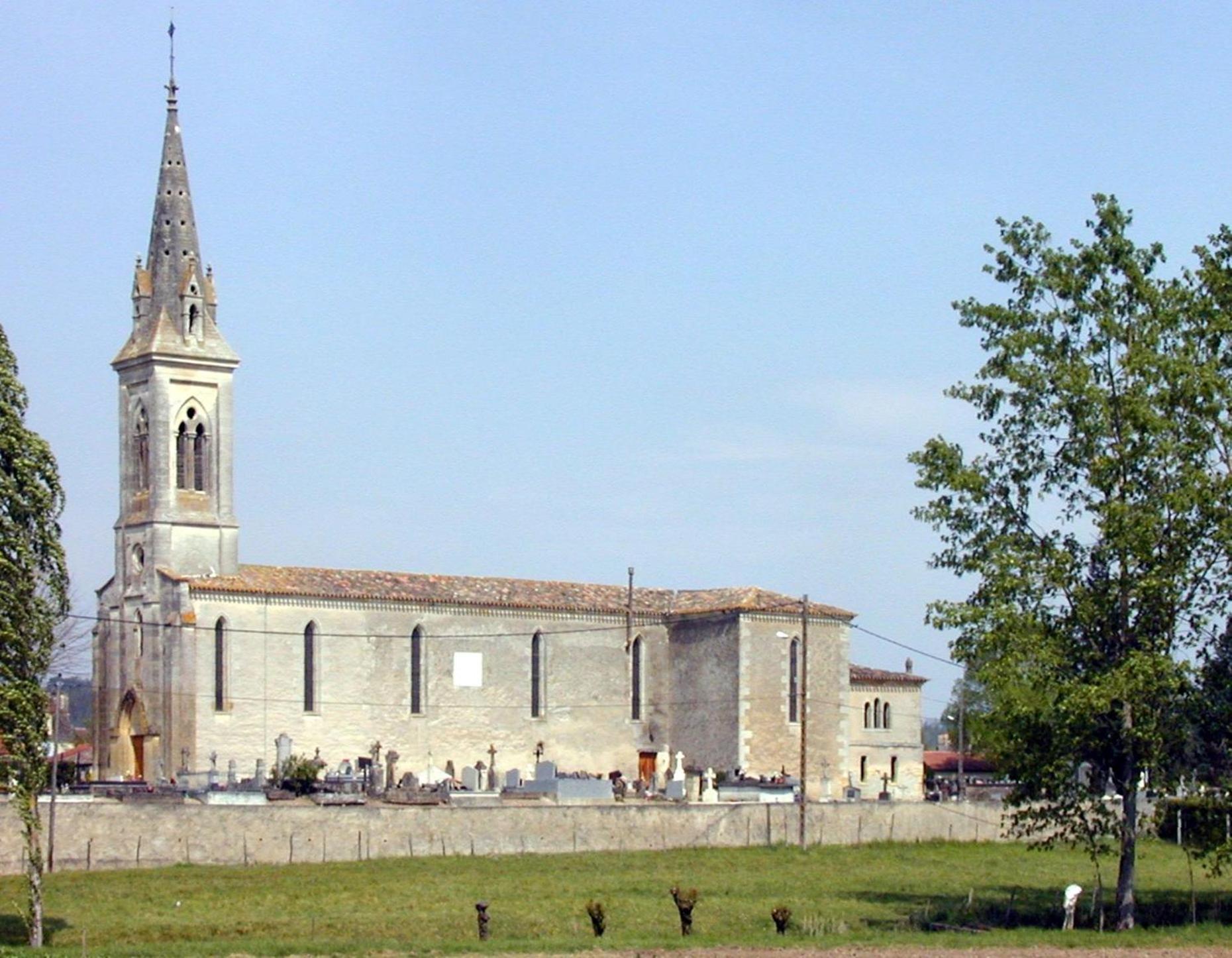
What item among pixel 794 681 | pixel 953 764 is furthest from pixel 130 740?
pixel 953 764

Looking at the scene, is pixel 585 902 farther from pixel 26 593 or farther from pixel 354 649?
pixel 354 649

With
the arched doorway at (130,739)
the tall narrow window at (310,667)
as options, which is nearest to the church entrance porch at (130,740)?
the arched doorway at (130,739)

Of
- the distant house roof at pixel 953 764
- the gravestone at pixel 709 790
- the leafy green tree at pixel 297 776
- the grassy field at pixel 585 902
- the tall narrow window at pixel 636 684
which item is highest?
the tall narrow window at pixel 636 684

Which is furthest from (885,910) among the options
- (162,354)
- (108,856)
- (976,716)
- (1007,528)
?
(162,354)

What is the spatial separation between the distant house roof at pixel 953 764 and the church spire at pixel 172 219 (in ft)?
129

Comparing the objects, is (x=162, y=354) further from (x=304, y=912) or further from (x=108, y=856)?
(x=304, y=912)

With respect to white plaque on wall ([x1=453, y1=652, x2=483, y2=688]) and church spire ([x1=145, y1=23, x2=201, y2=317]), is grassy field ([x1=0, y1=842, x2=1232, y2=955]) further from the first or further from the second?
church spire ([x1=145, y1=23, x2=201, y2=317])

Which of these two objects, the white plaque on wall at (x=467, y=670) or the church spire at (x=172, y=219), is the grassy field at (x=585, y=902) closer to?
the white plaque on wall at (x=467, y=670)

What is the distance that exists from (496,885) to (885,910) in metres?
8.78

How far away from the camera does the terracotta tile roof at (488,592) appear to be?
68.4m

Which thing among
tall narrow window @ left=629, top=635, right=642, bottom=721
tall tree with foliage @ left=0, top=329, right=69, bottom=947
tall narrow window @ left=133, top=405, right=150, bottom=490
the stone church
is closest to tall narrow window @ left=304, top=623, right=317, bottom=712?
the stone church

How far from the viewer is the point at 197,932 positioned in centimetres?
3847

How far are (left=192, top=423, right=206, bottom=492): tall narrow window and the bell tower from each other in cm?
2

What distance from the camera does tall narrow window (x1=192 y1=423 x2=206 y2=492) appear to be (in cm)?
7000
